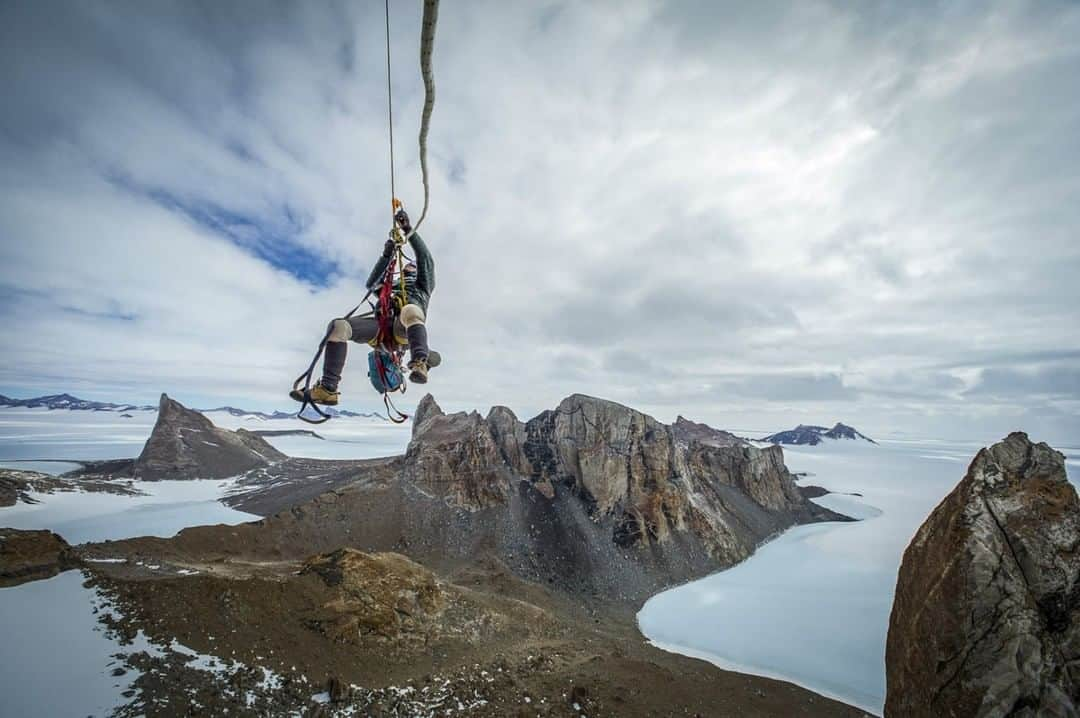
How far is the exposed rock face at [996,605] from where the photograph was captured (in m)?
7.66

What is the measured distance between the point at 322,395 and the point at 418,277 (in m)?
2.50

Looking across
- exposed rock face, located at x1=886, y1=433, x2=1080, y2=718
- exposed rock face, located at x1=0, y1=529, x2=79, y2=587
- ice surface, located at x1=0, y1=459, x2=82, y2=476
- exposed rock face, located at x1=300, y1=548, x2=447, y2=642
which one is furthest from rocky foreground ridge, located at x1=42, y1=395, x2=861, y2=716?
ice surface, located at x1=0, y1=459, x2=82, y2=476

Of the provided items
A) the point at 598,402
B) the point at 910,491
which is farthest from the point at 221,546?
the point at 910,491

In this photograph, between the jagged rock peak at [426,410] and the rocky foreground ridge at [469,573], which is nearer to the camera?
the rocky foreground ridge at [469,573]

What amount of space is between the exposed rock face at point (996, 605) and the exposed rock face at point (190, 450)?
116 meters

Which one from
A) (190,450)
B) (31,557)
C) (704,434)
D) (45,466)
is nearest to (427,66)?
(31,557)

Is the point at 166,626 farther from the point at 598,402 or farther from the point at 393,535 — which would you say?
the point at 598,402

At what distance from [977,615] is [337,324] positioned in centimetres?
1437

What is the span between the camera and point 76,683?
8352 millimetres

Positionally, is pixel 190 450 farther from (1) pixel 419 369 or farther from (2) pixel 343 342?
(1) pixel 419 369

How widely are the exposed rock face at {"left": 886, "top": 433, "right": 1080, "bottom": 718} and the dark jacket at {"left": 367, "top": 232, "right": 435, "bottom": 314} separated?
43.8ft

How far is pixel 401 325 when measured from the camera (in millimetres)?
6539

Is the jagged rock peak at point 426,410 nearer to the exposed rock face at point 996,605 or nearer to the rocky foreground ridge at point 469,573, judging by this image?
the rocky foreground ridge at point 469,573

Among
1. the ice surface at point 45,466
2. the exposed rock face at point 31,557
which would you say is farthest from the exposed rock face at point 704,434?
the ice surface at point 45,466
